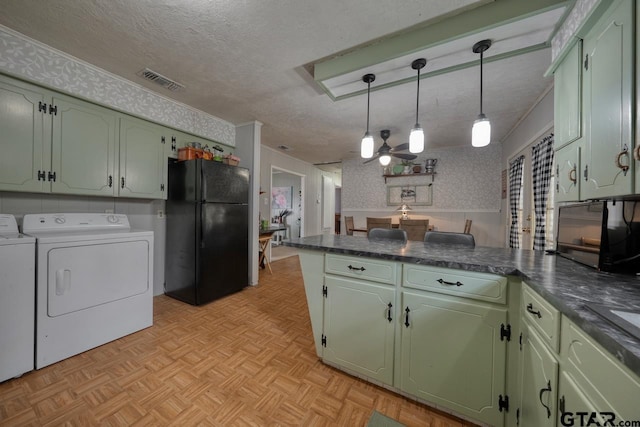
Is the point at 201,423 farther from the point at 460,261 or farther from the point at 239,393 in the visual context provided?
→ the point at 460,261

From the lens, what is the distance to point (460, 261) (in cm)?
126

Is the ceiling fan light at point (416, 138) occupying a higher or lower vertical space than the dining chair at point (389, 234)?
higher

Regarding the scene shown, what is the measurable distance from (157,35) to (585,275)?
3.16m

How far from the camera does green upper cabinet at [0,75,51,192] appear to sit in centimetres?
180

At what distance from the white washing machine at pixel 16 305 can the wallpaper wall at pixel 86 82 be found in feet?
4.60

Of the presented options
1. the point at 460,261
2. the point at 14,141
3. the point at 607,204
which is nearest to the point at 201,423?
the point at 460,261

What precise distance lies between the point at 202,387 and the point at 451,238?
7.28 feet

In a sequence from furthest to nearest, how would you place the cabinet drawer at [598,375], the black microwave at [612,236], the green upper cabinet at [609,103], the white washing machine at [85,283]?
the white washing machine at [85,283] < the black microwave at [612,236] < the green upper cabinet at [609,103] < the cabinet drawer at [598,375]

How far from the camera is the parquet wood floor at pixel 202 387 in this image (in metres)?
1.32

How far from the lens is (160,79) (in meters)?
2.41

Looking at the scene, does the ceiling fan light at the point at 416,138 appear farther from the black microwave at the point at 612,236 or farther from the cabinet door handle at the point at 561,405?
the cabinet door handle at the point at 561,405

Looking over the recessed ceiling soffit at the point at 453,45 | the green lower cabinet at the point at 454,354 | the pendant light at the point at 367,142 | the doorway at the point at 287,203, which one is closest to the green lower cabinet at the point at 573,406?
the green lower cabinet at the point at 454,354

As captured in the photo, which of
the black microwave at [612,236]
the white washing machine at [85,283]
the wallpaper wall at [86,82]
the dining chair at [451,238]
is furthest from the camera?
the dining chair at [451,238]

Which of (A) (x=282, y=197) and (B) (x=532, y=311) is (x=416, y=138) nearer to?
(B) (x=532, y=311)
